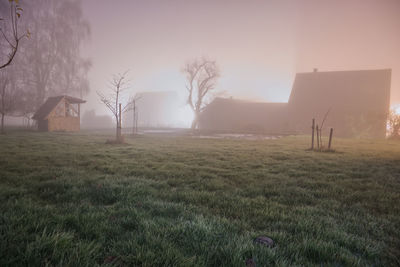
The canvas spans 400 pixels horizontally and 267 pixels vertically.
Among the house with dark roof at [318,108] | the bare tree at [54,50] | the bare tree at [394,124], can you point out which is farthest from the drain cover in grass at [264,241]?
the bare tree at [54,50]

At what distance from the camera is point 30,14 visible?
28906mm

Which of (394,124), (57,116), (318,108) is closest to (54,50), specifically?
(57,116)

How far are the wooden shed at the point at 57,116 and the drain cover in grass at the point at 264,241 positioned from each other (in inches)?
1021

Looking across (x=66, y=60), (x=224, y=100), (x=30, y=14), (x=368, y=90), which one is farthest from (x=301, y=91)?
(x=30, y=14)

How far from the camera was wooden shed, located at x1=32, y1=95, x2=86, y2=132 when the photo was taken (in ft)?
70.9

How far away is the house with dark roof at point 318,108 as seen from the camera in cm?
2938

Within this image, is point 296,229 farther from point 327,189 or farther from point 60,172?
point 60,172

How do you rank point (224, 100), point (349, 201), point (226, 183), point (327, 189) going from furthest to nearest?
point (224, 100) → point (226, 183) → point (327, 189) → point (349, 201)

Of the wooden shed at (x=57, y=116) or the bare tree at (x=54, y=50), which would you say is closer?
the wooden shed at (x=57, y=116)

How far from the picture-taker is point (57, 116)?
73.8 feet

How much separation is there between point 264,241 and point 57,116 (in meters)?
26.9

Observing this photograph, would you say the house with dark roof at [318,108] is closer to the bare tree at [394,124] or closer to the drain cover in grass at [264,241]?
the bare tree at [394,124]

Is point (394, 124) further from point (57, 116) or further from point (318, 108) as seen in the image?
point (57, 116)

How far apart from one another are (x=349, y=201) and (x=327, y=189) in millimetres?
586
